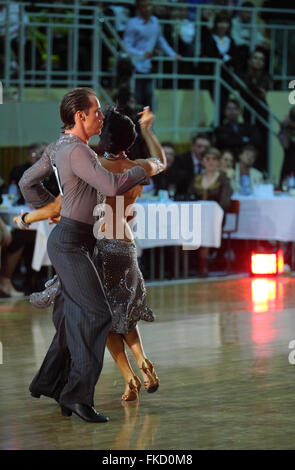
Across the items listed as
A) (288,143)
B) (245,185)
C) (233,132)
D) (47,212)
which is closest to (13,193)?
(245,185)

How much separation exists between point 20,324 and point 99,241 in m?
2.94

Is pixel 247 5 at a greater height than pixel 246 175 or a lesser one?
greater

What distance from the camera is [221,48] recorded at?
14859 mm

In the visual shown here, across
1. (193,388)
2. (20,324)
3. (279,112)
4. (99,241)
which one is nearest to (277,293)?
(20,324)

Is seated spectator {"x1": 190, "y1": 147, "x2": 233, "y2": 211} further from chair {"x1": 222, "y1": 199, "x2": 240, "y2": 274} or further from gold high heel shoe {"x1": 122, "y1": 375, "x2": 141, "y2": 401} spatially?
gold high heel shoe {"x1": 122, "y1": 375, "x2": 141, "y2": 401}

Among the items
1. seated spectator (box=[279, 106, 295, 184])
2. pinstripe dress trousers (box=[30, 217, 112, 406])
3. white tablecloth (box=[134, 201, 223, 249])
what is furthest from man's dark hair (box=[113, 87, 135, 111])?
pinstripe dress trousers (box=[30, 217, 112, 406])

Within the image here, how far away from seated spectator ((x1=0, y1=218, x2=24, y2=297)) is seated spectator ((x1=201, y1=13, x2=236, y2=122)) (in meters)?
5.43

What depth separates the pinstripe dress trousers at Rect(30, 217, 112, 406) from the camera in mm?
5020

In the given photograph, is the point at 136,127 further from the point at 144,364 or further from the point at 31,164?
the point at 144,364

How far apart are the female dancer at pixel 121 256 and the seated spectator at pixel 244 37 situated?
9.63 m

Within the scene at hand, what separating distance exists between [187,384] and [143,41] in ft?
27.4

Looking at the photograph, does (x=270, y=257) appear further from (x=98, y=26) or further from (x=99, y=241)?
(x=99, y=241)

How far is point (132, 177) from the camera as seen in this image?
490cm

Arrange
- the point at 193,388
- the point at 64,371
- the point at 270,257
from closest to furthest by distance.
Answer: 1. the point at 64,371
2. the point at 193,388
3. the point at 270,257
